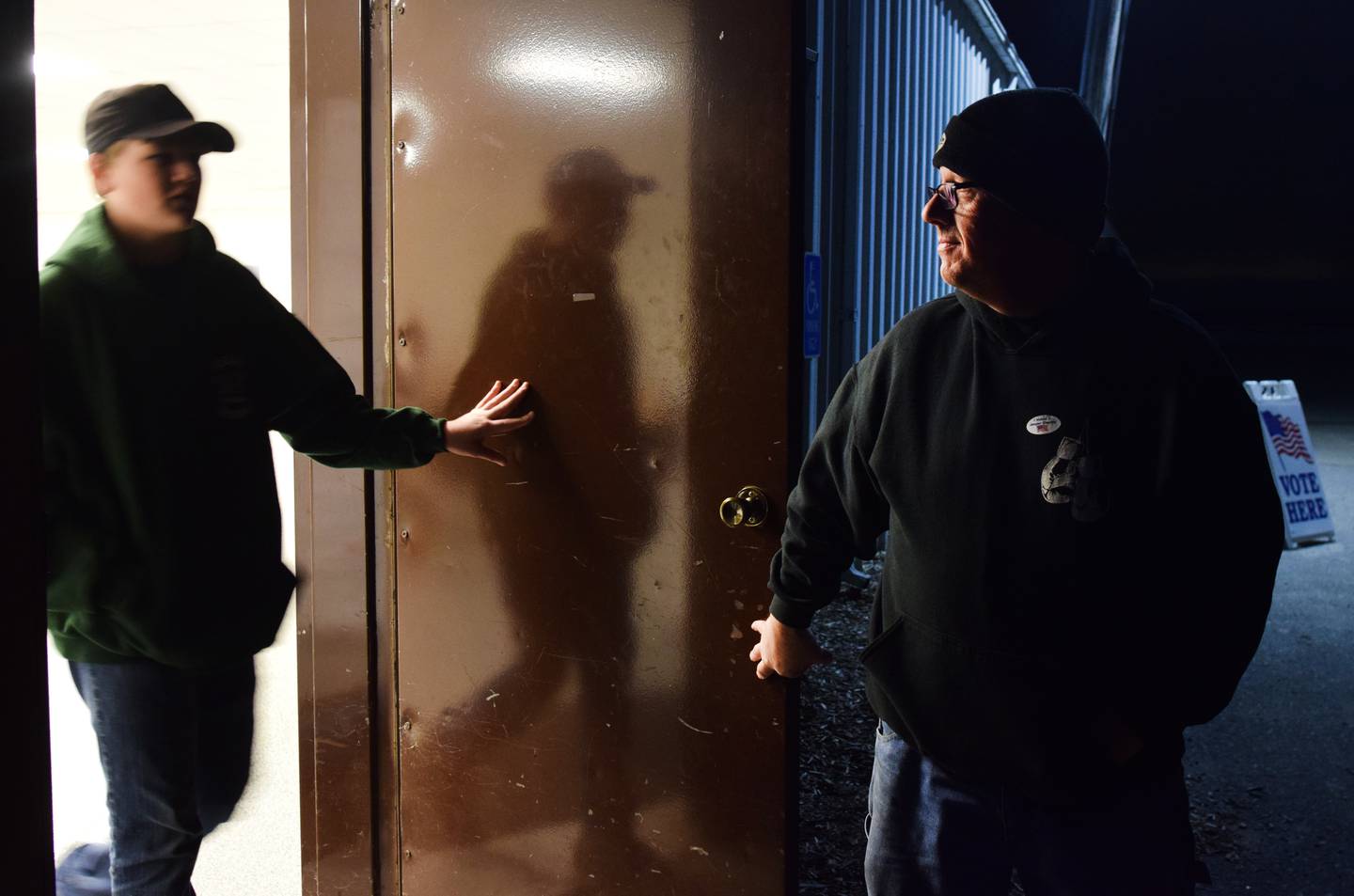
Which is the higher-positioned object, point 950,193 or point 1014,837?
point 950,193

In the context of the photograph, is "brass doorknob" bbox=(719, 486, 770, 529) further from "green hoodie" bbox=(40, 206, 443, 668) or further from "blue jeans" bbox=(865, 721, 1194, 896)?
"green hoodie" bbox=(40, 206, 443, 668)

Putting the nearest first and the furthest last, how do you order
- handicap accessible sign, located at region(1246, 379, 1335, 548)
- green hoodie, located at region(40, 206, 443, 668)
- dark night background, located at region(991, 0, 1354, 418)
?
green hoodie, located at region(40, 206, 443, 668), handicap accessible sign, located at region(1246, 379, 1335, 548), dark night background, located at region(991, 0, 1354, 418)

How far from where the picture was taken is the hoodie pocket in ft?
4.73

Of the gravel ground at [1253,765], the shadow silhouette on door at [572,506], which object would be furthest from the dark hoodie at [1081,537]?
the gravel ground at [1253,765]

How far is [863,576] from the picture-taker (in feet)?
19.4

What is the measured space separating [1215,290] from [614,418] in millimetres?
22932

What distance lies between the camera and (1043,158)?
1477 millimetres

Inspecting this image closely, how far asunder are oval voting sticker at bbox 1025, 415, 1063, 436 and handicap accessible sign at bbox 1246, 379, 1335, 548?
6382 millimetres

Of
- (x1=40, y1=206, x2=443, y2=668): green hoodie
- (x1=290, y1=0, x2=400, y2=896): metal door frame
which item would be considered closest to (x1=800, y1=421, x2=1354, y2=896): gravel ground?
(x1=290, y1=0, x2=400, y2=896): metal door frame

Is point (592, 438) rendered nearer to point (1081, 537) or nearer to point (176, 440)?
A: point (176, 440)

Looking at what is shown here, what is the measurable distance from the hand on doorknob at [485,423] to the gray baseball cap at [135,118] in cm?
76

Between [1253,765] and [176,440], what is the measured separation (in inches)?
153

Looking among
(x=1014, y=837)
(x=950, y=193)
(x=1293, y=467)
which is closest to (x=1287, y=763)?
(x=1014, y=837)

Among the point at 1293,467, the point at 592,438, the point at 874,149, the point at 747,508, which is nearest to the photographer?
the point at 747,508
